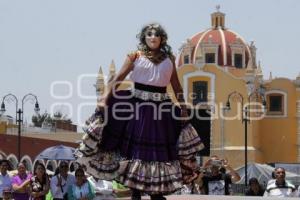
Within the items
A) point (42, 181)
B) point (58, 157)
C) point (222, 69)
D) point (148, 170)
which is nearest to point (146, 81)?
point (148, 170)

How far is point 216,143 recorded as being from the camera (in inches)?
2247

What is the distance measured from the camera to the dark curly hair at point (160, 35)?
7.92 metres

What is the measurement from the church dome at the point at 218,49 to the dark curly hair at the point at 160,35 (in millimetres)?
52959

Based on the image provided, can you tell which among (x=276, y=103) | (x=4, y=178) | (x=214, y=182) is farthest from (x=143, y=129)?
(x=276, y=103)

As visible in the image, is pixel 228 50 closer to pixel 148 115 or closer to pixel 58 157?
pixel 58 157

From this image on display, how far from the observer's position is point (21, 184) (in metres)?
11.1

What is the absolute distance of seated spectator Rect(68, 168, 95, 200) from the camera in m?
10.1

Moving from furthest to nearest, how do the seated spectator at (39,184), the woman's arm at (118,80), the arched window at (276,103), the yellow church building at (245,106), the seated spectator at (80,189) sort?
1. the arched window at (276,103)
2. the yellow church building at (245,106)
3. the seated spectator at (39,184)
4. the seated spectator at (80,189)
5. the woman's arm at (118,80)

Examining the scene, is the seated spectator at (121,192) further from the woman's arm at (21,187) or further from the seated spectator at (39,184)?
the woman's arm at (21,187)

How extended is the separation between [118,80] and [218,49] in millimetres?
54958

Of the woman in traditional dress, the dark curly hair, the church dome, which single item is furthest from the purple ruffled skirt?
the church dome

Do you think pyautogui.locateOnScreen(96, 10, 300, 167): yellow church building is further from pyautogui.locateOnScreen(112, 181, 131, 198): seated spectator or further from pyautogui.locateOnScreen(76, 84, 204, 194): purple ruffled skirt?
pyautogui.locateOnScreen(76, 84, 204, 194): purple ruffled skirt

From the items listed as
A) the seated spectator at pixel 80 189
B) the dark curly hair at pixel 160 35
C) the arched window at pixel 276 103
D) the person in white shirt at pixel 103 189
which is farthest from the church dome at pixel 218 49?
the dark curly hair at pixel 160 35

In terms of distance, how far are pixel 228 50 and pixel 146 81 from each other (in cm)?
5502
